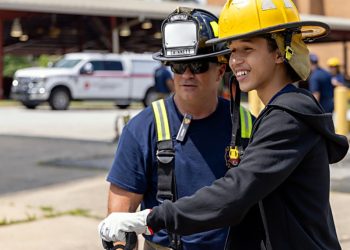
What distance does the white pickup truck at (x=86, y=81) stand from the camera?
24031mm

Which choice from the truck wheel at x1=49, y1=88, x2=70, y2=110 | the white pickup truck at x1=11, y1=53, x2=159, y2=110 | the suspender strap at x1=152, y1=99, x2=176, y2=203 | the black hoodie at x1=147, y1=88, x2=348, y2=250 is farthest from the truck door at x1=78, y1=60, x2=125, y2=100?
the black hoodie at x1=147, y1=88, x2=348, y2=250

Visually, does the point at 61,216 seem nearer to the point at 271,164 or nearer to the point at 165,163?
the point at 165,163

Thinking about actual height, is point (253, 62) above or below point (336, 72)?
above

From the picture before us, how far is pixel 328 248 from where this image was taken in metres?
2.01

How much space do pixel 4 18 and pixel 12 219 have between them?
2468 centimetres

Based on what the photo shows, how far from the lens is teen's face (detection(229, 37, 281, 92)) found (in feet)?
6.57

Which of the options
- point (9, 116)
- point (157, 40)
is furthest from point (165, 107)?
point (157, 40)

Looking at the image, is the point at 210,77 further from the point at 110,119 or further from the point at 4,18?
the point at 4,18

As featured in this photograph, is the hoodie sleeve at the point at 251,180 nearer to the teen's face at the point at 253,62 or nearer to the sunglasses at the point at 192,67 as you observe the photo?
the teen's face at the point at 253,62

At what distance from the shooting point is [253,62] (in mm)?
2008

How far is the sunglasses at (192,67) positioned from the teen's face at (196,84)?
11 mm

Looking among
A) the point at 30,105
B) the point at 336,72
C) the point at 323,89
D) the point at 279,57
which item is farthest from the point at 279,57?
the point at 30,105

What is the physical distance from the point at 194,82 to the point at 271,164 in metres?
0.84

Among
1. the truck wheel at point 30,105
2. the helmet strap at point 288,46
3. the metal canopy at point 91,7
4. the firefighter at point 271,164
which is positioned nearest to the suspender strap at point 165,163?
the firefighter at point 271,164
